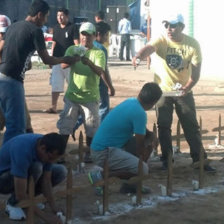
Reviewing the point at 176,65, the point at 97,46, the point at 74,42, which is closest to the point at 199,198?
the point at 176,65

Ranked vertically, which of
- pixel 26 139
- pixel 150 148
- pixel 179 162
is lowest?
pixel 179 162

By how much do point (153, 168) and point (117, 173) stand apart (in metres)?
1.47

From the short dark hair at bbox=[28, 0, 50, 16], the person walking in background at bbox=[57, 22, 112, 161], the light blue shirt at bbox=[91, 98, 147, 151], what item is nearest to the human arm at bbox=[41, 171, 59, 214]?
the light blue shirt at bbox=[91, 98, 147, 151]

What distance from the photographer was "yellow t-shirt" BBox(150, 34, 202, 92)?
743 centimetres

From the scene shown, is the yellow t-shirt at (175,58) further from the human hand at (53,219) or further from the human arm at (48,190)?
the human hand at (53,219)

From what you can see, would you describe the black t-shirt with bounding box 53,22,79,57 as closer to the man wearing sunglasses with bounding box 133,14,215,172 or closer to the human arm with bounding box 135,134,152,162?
the man wearing sunglasses with bounding box 133,14,215,172

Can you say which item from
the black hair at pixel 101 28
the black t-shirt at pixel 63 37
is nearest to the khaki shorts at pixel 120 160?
the black hair at pixel 101 28

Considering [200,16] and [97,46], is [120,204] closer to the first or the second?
[97,46]

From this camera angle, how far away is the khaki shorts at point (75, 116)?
7453 millimetres

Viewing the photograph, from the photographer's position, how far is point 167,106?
7.51 m

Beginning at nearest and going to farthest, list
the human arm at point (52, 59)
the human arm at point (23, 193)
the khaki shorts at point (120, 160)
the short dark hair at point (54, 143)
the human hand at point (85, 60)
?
the short dark hair at point (54, 143) < the human arm at point (23, 193) < the khaki shorts at point (120, 160) < the human arm at point (52, 59) < the human hand at point (85, 60)

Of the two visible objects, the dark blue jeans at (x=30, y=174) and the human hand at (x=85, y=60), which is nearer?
the dark blue jeans at (x=30, y=174)

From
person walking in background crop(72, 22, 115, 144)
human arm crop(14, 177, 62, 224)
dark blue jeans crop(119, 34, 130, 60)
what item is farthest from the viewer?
dark blue jeans crop(119, 34, 130, 60)

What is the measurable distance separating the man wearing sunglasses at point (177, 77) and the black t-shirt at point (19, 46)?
57.7 inches
